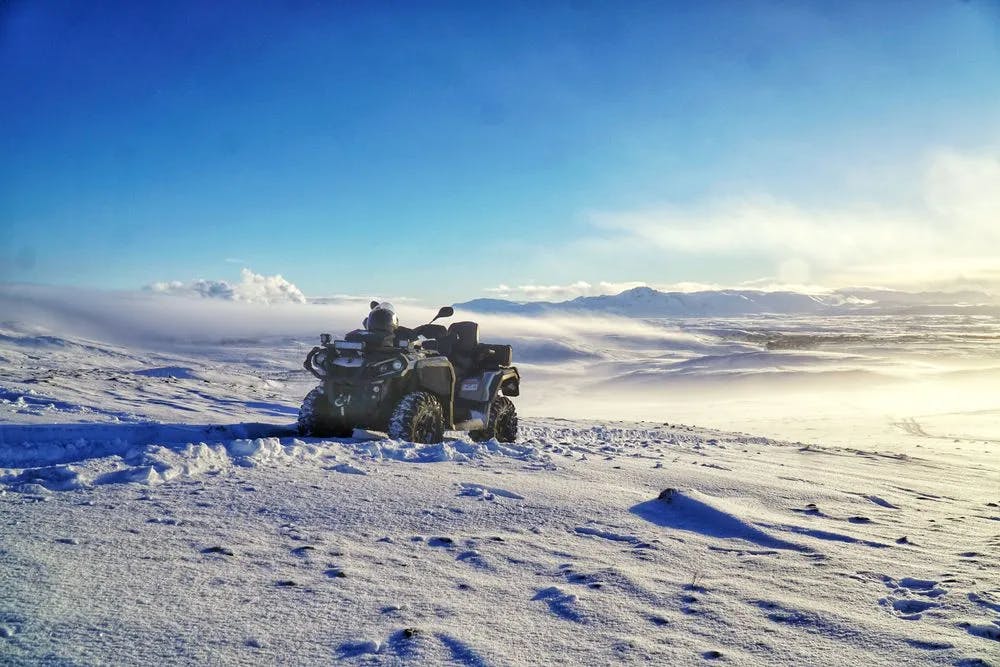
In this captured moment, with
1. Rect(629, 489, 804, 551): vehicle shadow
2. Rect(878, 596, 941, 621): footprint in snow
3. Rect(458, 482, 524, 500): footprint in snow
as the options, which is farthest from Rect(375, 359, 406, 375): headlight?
Rect(878, 596, 941, 621): footprint in snow

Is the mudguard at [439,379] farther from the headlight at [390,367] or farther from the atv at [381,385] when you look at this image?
the headlight at [390,367]

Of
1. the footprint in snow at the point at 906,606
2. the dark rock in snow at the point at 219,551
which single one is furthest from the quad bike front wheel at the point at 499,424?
the footprint in snow at the point at 906,606

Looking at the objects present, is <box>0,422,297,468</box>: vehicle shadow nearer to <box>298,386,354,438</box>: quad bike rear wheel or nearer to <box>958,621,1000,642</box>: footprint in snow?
<box>298,386,354,438</box>: quad bike rear wheel

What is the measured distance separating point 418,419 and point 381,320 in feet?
4.27

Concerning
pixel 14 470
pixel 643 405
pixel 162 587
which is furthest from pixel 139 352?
pixel 162 587

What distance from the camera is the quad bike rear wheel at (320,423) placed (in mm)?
7547

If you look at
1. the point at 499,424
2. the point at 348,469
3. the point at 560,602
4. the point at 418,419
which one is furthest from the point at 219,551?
the point at 499,424

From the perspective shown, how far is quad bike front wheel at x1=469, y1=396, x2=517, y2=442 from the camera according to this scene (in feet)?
29.3

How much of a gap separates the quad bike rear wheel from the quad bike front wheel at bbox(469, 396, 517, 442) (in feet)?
6.54

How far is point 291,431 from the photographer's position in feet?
25.4

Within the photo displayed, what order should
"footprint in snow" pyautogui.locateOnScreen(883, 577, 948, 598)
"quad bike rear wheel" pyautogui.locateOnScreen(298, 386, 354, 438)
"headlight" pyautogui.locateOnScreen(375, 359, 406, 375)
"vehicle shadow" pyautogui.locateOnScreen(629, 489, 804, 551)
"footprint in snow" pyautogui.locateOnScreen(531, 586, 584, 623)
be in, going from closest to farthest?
"footprint in snow" pyautogui.locateOnScreen(531, 586, 584, 623) < "footprint in snow" pyautogui.locateOnScreen(883, 577, 948, 598) < "vehicle shadow" pyautogui.locateOnScreen(629, 489, 804, 551) < "headlight" pyautogui.locateOnScreen(375, 359, 406, 375) < "quad bike rear wheel" pyautogui.locateOnScreen(298, 386, 354, 438)

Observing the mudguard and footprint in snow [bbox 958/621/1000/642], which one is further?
the mudguard

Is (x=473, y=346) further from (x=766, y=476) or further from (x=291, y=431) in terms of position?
(x=766, y=476)

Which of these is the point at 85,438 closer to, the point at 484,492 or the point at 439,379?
the point at 439,379
